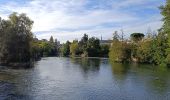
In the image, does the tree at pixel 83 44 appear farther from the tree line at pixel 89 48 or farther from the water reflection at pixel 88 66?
the water reflection at pixel 88 66

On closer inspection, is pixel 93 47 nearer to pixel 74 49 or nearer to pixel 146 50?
pixel 74 49

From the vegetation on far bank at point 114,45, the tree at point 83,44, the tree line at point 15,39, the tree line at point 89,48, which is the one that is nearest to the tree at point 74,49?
the tree line at point 89,48

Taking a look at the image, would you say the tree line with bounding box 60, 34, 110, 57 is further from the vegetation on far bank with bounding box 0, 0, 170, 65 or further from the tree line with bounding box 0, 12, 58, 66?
the tree line with bounding box 0, 12, 58, 66

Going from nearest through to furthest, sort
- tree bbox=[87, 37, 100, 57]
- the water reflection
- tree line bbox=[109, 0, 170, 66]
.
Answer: the water reflection, tree line bbox=[109, 0, 170, 66], tree bbox=[87, 37, 100, 57]

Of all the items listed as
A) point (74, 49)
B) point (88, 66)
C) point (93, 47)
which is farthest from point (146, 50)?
point (74, 49)

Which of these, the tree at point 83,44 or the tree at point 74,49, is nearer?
the tree at point 83,44

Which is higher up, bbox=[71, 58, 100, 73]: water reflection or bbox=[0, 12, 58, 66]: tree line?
bbox=[0, 12, 58, 66]: tree line

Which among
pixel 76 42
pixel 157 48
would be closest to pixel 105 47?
pixel 76 42

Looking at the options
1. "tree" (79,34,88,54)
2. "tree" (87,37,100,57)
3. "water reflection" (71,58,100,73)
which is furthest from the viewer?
"tree" (79,34,88,54)

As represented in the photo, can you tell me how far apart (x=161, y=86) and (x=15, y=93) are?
1889 cm

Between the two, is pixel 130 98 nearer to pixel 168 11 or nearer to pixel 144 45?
pixel 168 11

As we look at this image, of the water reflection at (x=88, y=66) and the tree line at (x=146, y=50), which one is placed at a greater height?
the tree line at (x=146, y=50)

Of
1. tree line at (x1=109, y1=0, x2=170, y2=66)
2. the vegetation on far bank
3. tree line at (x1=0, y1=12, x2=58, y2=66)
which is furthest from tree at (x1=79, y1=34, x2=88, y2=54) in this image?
tree line at (x1=0, y1=12, x2=58, y2=66)

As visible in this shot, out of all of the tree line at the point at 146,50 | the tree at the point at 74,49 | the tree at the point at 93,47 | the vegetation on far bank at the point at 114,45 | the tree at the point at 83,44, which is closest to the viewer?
the vegetation on far bank at the point at 114,45
